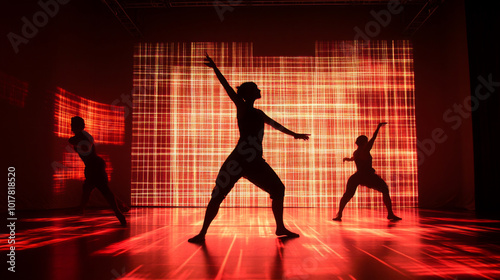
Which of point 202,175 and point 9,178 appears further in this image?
point 202,175

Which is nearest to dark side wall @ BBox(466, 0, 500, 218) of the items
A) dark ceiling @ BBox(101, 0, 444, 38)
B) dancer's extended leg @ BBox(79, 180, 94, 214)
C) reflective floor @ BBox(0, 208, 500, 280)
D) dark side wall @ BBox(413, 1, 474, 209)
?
dark ceiling @ BBox(101, 0, 444, 38)

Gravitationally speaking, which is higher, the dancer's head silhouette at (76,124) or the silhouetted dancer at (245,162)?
the dancer's head silhouette at (76,124)

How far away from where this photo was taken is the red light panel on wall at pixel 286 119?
7496 millimetres

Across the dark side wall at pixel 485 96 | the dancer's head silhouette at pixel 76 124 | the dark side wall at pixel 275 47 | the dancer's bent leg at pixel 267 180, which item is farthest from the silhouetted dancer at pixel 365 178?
the dark side wall at pixel 275 47

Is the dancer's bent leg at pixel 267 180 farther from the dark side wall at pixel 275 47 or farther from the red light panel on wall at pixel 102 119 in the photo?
the red light panel on wall at pixel 102 119

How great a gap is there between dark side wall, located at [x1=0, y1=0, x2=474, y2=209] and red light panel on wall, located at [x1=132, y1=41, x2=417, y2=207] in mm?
332

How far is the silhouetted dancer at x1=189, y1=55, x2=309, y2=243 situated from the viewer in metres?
2.81

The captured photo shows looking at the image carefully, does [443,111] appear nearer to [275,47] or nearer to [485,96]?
[485,96]

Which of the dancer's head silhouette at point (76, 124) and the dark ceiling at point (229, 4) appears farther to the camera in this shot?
the dark ceiling at point (229, 4)

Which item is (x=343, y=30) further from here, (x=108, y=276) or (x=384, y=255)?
(x=108, y=276)

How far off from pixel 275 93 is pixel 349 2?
218 centimetres

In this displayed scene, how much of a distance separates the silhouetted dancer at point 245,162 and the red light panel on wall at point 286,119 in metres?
4.44

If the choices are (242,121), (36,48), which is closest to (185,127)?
(36,48)

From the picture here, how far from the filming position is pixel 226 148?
296 inches
